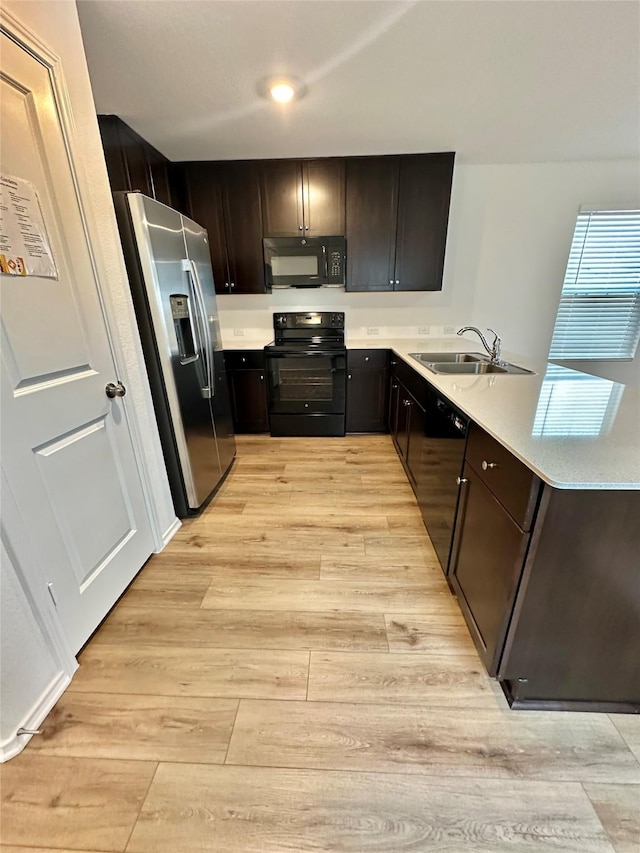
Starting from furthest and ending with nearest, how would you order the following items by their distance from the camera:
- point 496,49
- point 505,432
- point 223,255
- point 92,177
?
point 223,255, point 496,49, point 92,177, point 505,432

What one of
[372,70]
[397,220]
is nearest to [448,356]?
[397,220]

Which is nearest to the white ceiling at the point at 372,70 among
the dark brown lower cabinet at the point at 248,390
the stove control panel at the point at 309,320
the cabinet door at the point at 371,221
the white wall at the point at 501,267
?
the cabinet door at the point at 371,221

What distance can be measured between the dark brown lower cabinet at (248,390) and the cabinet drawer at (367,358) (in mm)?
827

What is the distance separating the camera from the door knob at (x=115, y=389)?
1.51 metres

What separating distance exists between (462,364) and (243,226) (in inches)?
89.8

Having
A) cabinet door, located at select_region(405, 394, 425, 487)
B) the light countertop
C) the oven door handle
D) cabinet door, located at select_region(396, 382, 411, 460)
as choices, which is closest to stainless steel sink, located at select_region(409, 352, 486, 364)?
cabinet door, located at select_region(396, 382, 411, 460)

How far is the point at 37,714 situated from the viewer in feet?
3.73

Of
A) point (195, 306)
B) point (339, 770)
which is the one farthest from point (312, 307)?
point (339, 770)

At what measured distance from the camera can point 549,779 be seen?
100cm

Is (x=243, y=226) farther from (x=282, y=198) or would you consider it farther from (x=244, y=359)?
(x=244, y=359)

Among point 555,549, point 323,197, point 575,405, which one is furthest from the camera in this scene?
point 323,197

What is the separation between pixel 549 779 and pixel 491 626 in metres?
0.40

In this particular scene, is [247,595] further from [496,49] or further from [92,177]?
[496,49]

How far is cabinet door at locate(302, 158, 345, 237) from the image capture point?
2.89 metres
